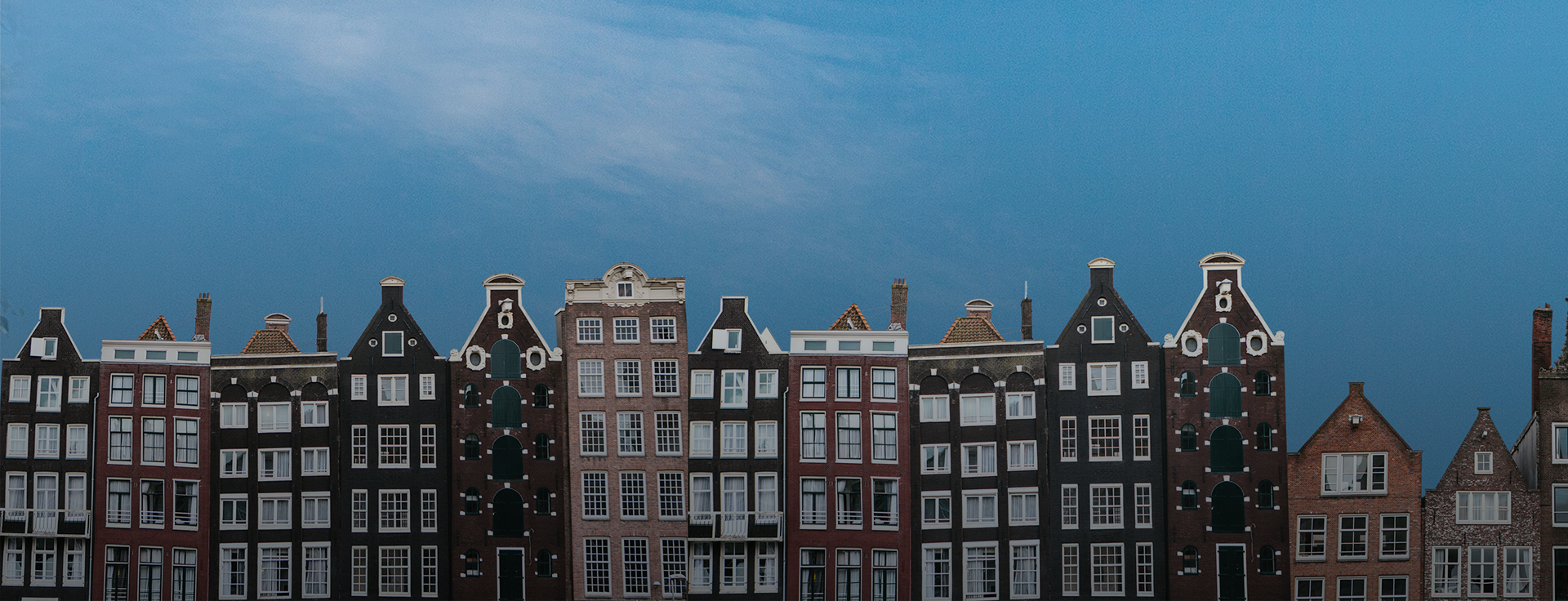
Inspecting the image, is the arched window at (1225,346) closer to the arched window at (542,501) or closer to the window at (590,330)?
the window at (590,330)

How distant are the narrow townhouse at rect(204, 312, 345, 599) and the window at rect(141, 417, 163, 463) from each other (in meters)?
2.51

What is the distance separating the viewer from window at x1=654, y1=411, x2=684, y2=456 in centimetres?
8212

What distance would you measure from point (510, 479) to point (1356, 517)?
37760 mm

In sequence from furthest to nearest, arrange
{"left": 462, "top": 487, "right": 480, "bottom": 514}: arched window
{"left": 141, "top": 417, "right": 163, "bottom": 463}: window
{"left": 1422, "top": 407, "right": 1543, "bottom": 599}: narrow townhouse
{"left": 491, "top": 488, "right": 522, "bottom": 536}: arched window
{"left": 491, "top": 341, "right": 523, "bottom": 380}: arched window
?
{"left": 141, "top": 417, "right": 163, "bottom": 463}: window < {"left": 491, "top": 341, "right": 523, "bottom": 380}: arched window < {"left": 462, "top": 487, "right": 480, "bottom": 514}: arched window < {"left": 491, "top": 488, "right": 522, "bottom": 536}: arched window < {"left": 1422, "top": 407, "right": 1543, "bottom": 599}: narrow townhouse

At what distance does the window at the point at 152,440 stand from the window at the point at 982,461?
36881 mm

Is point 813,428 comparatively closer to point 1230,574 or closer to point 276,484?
point 1230,574

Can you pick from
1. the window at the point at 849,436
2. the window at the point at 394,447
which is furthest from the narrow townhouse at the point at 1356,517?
the window at the point at 394,447

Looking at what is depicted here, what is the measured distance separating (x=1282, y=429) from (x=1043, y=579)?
1244 cm

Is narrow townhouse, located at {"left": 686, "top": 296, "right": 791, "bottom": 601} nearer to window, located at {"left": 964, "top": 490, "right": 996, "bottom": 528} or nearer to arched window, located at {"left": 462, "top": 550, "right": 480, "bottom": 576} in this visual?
window, located at {"left": 964, "top": 490, "right": 996, "bottom": 528}

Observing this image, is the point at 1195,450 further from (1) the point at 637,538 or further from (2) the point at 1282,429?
(1) the point at 637,538

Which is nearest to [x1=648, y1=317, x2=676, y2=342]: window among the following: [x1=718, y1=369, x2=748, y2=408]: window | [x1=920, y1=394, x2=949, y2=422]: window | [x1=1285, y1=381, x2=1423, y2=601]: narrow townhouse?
[x1=718, y1=369, x2=748, y2=408]: window

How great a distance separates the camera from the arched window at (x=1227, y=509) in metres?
79.2

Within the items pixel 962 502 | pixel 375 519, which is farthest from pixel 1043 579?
pixel 375 519

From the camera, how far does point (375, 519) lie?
82188 millimetres
